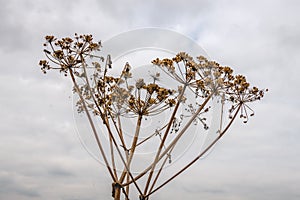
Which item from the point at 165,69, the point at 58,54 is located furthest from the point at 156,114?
the point at 58,54

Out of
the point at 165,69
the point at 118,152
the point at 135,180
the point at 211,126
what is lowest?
the point at 135,180

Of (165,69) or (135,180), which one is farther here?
(165,69)

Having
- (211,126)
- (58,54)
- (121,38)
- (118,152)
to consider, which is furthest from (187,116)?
(58,54)

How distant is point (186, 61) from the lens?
366 centimetres

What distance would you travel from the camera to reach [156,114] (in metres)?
3.80

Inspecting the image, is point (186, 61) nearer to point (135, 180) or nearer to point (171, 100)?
point (171, 100)

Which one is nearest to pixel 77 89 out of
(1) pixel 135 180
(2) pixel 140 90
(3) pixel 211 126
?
(2) pixel 140 90

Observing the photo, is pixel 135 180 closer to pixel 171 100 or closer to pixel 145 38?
pixel 171 100

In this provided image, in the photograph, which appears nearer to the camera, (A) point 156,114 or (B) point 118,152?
(B) point 118,152

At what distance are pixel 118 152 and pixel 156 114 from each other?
61cm

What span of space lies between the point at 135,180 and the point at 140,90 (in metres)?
0.93

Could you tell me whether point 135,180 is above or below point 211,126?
below

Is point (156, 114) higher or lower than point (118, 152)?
higher

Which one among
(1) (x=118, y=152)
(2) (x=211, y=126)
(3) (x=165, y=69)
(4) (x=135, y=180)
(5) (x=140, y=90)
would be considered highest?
(3) (x=165, y=69)
